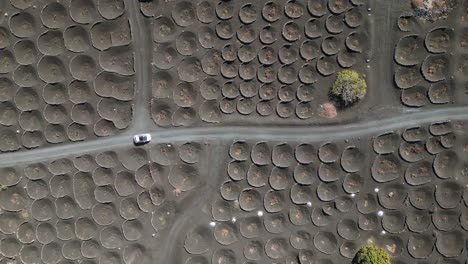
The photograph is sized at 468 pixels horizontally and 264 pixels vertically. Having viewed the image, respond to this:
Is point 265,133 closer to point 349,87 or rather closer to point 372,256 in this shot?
point 349,87

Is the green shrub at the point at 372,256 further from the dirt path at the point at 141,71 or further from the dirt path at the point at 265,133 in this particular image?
the dirt path at the point at 141,71

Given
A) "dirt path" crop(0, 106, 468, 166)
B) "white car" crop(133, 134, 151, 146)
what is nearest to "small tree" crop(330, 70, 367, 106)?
"dirt path" crop(0, 106, 468, 166)

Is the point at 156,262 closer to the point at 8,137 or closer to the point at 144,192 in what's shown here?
the point at 144,192

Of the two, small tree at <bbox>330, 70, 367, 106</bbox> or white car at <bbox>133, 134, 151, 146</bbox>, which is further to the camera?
white car at <bbox>133, 134, 151, 146</bbox>

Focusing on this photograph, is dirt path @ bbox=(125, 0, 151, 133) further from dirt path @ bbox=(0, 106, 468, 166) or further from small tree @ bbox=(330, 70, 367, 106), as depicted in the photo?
small tree @ bbox=(330, 70, 367, 106)

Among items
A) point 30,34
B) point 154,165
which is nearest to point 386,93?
point 154,165
